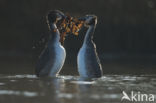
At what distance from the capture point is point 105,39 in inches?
1513

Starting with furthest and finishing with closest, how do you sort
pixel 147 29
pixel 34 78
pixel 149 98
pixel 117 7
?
pixel 117 7 → pixel 147 29 → pixel 34 78 → pixel 149 98

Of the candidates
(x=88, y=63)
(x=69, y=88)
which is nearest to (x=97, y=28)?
(x=88, y=63)

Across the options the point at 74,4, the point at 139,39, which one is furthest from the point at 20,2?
the point at 139,39

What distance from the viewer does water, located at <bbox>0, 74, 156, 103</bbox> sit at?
14143 mm

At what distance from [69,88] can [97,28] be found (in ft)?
72.7

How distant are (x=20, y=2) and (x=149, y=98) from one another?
99.4ft

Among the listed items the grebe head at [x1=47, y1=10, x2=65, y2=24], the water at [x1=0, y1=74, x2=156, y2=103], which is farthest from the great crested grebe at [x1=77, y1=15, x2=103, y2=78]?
the grebe head at [x1=47, y1=10, x2=65, y2=24]

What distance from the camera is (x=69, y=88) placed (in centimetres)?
1644

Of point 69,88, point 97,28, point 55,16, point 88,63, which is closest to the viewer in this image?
point 69,88

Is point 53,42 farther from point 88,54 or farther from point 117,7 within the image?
point 117,7

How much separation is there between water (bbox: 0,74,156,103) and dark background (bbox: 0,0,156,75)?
1614cm

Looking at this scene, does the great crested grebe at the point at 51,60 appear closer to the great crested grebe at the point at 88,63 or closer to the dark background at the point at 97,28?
the great crested grebe at the point at 88,63

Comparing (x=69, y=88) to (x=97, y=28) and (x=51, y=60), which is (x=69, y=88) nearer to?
(x=51, y=60)

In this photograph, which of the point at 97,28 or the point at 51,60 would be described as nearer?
the point at 51,60
